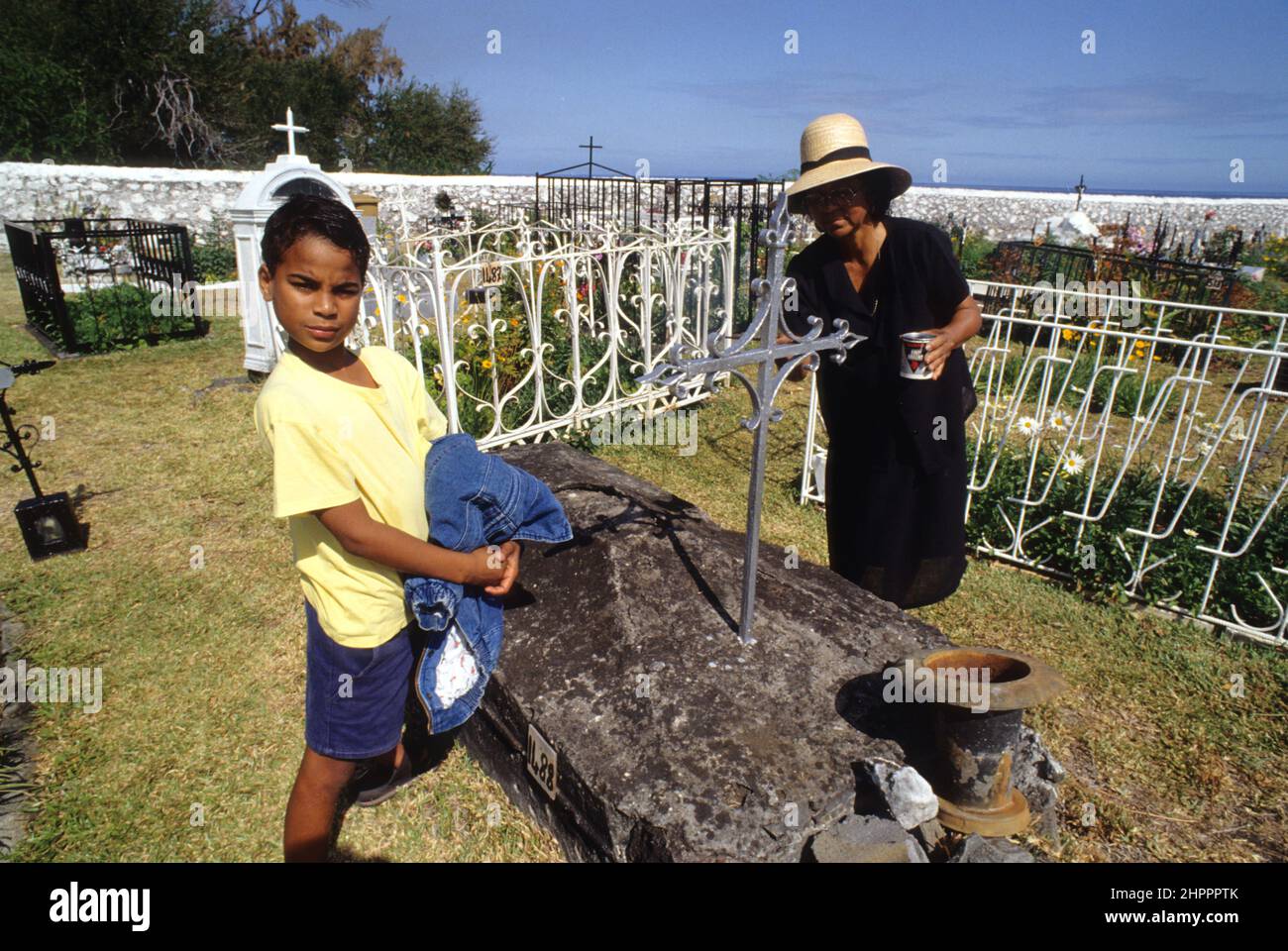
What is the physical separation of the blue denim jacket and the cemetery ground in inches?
27.2

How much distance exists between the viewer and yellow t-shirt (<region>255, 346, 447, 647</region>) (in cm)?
166

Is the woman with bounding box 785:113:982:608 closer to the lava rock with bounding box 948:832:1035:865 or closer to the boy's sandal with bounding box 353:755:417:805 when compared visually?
the lava rock with bounding box 948:832:1035:865

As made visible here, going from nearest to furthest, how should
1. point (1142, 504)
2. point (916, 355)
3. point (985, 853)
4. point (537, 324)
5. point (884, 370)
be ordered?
point (985, 853)
point (916, 355)
point (884, 370)
point (1142, 504)
point (537, 324)

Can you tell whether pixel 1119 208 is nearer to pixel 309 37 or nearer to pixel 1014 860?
pixel 1014 860

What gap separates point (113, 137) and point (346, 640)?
24.3 m

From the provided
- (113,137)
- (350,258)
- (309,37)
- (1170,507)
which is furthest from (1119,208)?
(309,37)

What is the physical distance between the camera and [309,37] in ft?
101

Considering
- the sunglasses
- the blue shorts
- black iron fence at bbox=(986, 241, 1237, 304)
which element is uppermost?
black iron fence at bbox=(986, 241, 1237, 304)

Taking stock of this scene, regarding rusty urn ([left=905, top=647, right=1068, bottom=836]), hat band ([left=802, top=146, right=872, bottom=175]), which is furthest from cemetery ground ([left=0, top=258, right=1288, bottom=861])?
hat band ([left=802, top=146, right=872, bottom=175])

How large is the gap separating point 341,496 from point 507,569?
499 millimetres

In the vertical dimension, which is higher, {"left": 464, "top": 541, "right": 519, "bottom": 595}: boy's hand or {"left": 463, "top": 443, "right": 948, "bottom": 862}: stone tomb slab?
{"left": 464, "top": 541, "right": 519, "bottom": 595}: boy's hand

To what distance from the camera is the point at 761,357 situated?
2.03m

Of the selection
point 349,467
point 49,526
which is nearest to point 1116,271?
point 349,467

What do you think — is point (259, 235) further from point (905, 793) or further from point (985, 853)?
point (985, 853)
